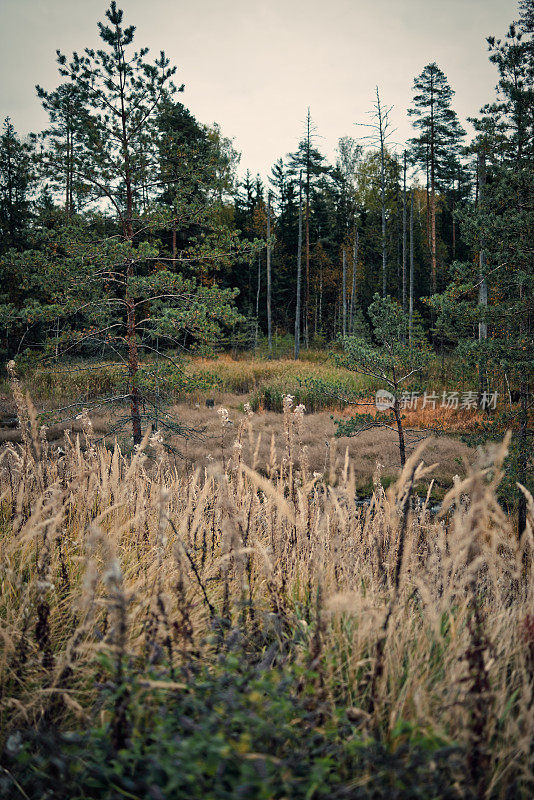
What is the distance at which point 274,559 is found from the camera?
216 centimetres

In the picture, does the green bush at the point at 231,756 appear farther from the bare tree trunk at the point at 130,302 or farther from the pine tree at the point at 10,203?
the pine tree at the point at 10,203

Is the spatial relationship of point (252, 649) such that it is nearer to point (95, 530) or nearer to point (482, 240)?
point (95, 530)

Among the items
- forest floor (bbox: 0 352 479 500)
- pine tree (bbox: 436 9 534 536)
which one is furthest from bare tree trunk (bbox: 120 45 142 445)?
pine tree (bbox: 436 9 534 536)

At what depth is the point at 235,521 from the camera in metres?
1.99

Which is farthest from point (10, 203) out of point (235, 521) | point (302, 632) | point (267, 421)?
point (302, 632)

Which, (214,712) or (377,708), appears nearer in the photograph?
(214,712)

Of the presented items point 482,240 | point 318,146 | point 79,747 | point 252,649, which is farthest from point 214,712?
point 318,146

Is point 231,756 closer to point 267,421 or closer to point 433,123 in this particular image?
point 267,421

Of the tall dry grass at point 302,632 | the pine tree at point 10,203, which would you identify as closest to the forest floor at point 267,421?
the tall dry grass at point 302,632

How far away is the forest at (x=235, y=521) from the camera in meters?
1.17

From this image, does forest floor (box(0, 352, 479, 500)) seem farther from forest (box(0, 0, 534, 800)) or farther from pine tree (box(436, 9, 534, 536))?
pine tree (box(436, 9, 534, 536))

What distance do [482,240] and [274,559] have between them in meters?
5.02

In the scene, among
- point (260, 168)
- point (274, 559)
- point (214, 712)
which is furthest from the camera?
point (260, 168)

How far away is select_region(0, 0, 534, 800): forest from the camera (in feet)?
3.85
